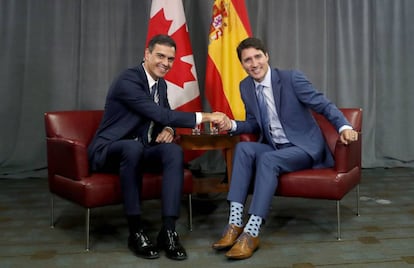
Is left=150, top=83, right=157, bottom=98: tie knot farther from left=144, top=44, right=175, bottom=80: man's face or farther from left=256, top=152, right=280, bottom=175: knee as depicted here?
left=256, top=152, right=280, bottom=175: knee

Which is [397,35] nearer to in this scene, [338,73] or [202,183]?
[338,73]

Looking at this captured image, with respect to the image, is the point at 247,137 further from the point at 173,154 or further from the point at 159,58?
the point at 159,58

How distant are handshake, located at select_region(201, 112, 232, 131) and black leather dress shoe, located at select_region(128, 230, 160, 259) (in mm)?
749

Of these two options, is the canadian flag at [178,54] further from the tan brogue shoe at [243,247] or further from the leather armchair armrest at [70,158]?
the tan brogue shoe at [243,247]

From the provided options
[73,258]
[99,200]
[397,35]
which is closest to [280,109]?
[99,200]

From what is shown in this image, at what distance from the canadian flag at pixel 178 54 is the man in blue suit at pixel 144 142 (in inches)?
35.2

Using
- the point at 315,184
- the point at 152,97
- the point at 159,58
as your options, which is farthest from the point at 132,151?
the point at 315,184

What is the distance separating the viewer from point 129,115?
98.3 inches

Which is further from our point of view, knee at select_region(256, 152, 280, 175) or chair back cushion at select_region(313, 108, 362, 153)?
chair back cushion at select_region(313, 108, 362, 153)

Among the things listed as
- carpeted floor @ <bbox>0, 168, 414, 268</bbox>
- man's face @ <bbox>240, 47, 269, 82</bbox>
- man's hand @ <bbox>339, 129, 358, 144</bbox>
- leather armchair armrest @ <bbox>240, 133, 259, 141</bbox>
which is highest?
man's face @ <bbox>240, 47, 269, 82</bbox>

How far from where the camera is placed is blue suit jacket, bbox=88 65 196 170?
7.95 feet

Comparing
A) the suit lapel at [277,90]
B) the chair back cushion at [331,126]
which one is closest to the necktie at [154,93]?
the suit lapel at [277,90]

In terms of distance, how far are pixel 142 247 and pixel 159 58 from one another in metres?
1.02

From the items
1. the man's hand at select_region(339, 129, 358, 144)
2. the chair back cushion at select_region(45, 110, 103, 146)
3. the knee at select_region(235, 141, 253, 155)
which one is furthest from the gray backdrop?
the man's hand at select_region(339, 129, 358, 144)
